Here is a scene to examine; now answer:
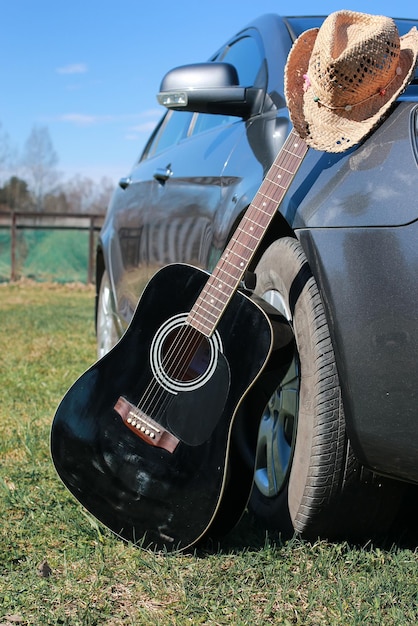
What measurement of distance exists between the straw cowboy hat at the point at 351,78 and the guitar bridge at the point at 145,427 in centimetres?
91

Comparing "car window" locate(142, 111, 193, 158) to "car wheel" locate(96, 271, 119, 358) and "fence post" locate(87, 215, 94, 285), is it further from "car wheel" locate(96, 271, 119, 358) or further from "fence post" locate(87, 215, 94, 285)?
"fence post" locate(87, 215, 94, 285)

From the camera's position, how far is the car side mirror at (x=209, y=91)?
280 centimetres

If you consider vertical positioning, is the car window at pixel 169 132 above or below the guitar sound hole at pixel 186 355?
above

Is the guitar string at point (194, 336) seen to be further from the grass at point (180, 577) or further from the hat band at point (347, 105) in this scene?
the grass at point (180, 577)

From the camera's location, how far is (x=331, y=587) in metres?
2.06

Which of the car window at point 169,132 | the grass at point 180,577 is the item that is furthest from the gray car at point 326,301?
the car window at point 169,132

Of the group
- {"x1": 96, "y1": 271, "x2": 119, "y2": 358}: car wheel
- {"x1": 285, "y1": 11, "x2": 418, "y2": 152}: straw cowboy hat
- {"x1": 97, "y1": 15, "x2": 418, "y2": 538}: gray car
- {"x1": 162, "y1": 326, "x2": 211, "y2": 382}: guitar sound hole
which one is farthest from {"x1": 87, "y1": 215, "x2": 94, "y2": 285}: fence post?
{"x1": 285, "y1": 11, "x2": 418, "y2": 152}: straw cowboy hat

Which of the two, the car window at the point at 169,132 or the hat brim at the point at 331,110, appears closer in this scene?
the hat brim at the point at 331,110

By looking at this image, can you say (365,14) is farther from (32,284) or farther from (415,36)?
(32,284)

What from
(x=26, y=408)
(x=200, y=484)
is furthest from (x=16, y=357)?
(x=200, y=484)

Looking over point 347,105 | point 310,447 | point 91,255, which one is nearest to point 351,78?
point 347,105

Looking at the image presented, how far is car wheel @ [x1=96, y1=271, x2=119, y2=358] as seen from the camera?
492cm

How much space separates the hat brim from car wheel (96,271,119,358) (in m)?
2.56

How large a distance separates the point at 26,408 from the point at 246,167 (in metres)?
2.12
